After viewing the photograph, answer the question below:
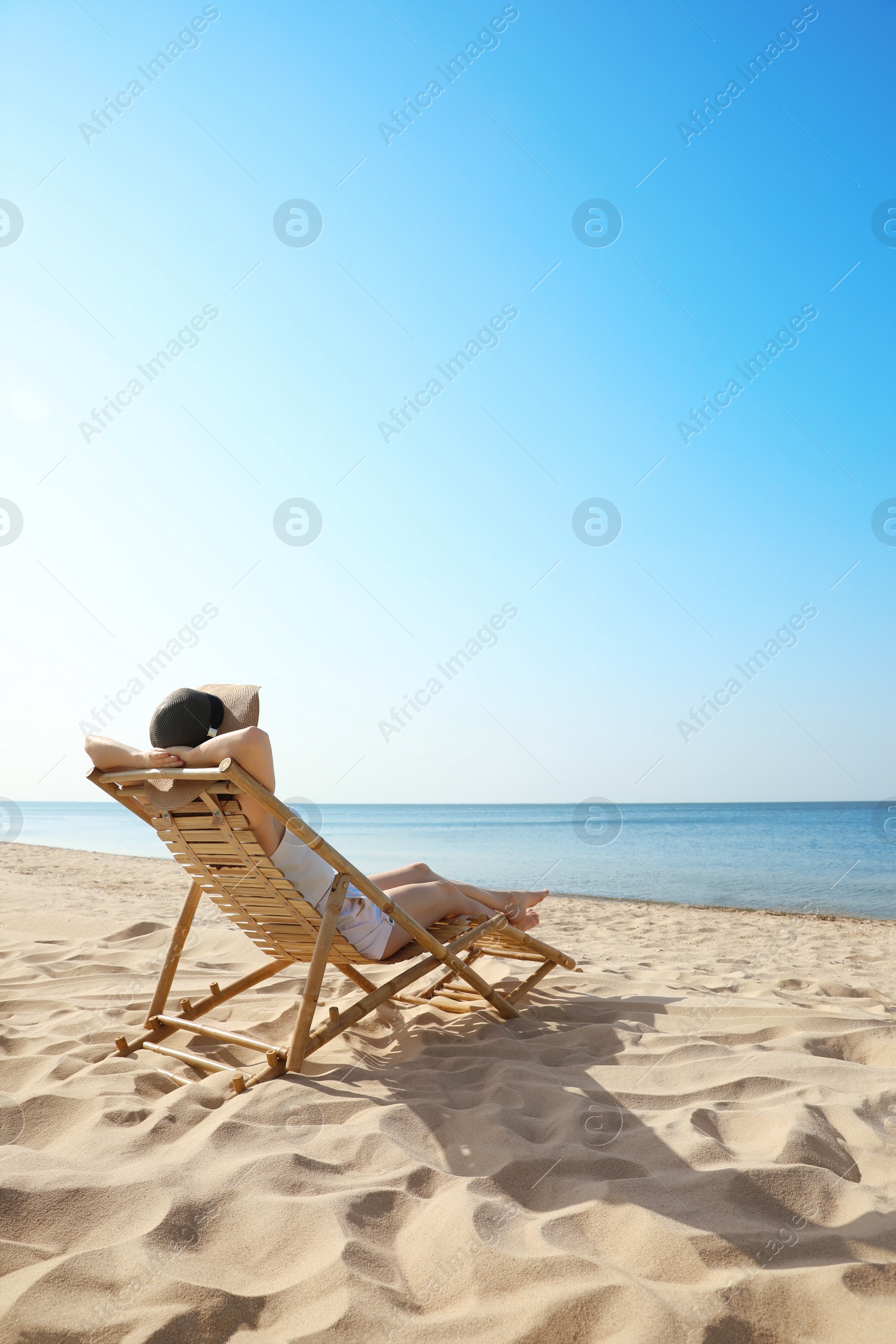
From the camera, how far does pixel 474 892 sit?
12.7 feet

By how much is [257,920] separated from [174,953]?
1.35ft

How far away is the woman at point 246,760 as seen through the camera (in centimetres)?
275

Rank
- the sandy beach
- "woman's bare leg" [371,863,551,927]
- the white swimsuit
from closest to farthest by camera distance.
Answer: the sandy beach → the white swimsuit → "woman's bare leg" [371,863,551,927]

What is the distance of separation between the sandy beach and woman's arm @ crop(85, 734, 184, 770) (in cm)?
105

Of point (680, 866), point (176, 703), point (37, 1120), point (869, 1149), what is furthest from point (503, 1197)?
point (680, 866)

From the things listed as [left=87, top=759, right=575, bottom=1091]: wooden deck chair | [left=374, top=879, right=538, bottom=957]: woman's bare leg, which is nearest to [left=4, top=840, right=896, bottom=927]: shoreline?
[left=374, top=879, right=538, bottom=957]: woman's bare leg

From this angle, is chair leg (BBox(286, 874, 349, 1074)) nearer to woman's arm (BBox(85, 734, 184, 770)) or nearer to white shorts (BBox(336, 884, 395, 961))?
white shorts (BBox(336, 884, 395, 961))

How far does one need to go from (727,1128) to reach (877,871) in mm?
14855

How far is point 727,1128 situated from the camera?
7.88ft

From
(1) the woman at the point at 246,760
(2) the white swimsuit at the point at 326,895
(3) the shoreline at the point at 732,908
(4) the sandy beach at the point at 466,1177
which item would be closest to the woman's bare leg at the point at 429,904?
(1) the woman at the point at 246,760

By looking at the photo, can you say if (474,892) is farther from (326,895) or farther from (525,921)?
(326,895)

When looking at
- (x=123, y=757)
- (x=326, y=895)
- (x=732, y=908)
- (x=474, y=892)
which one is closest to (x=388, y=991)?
(x=326, y=895)

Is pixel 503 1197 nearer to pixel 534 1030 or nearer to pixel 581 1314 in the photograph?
pixel 581 1314

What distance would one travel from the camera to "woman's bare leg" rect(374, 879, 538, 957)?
11.3 ft
